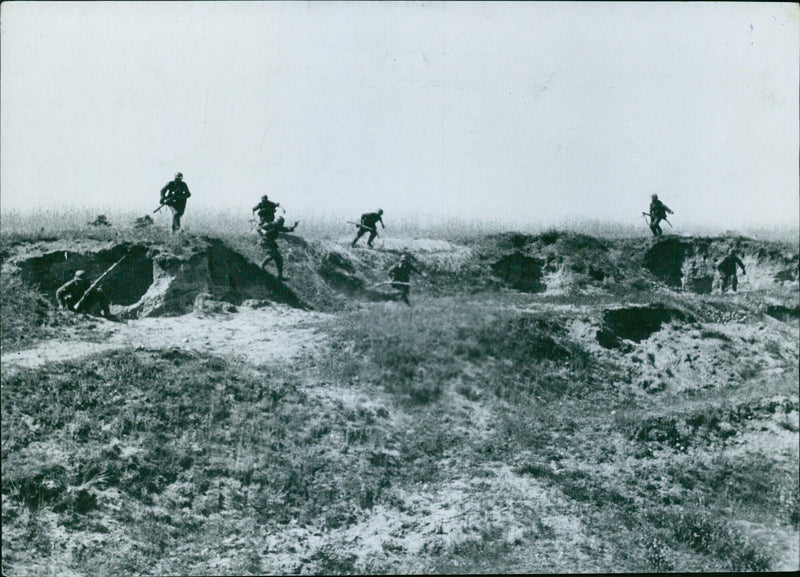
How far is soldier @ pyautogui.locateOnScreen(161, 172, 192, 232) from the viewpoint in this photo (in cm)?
1928

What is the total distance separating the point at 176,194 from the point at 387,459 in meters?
10.4

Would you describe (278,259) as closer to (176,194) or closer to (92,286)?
(176,194)

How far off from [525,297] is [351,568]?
41.3 ft

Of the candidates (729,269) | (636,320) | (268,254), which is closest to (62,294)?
(268,254)

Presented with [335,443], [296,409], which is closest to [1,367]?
[296,409]

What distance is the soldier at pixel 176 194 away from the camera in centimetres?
1928

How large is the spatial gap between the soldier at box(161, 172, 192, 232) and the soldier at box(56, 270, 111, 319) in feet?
11.9

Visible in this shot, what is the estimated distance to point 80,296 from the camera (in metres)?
16.2

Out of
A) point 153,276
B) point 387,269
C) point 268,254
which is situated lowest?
point 153,276

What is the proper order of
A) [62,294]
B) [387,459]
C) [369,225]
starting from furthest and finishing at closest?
[369,225] < [62,294] < [387,459]

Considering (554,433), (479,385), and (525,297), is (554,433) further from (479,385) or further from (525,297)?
(525,297)

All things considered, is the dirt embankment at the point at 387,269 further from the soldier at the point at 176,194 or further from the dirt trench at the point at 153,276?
the soldier at the point at 176,194

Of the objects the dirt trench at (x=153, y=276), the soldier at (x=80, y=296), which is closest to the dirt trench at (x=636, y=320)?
the dirt trench at (x=153, y=276)

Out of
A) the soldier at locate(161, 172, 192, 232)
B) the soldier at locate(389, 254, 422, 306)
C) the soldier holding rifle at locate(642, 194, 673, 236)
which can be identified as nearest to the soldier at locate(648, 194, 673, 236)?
the soldier holding rifle at locate(642, 194, 673, 236)
